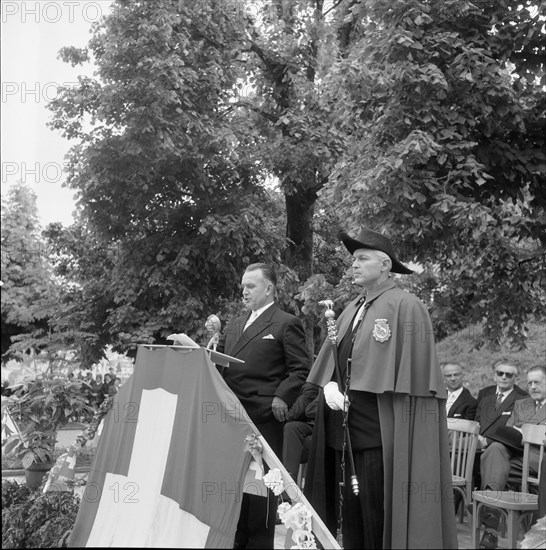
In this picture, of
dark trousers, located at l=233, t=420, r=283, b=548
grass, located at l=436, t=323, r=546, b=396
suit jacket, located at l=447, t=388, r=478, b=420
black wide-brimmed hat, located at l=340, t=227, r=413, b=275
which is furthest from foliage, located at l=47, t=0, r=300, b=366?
black wide-brimmed hat, located at l=340, t=227, r=413, b=275

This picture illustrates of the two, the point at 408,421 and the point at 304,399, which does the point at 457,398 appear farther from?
the point at 408,421

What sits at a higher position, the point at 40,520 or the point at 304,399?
the point at 304,399

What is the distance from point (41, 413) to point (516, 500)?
13.1 ft

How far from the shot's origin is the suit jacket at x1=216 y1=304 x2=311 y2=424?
530cm

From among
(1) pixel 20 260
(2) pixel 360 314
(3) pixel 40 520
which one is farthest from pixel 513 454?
(1) pixel 20 260

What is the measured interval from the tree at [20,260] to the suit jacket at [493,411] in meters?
22.9

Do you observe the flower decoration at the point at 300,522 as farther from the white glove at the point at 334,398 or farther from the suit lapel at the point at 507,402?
the suit lapel at the point at 507,402

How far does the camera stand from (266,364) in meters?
5.39

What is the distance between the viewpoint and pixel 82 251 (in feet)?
47.9

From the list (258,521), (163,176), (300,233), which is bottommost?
(258,521)

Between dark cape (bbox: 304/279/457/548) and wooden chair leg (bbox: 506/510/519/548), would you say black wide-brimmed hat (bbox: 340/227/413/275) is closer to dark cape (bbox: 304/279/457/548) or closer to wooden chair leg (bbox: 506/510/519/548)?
dark cape (bbox: 304/279/457/548)

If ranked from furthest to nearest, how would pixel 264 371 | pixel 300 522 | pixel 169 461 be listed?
1. pixel 264 371
2. pixel 169 461
3. pixel 300 522

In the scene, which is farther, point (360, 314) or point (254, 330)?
point (254, 330)

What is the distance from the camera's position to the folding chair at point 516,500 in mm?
5508
